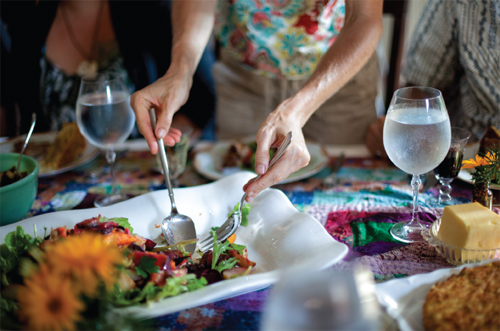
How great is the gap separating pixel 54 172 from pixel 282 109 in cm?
99

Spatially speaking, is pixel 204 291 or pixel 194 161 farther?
pixel 194 161

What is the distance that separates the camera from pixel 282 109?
1282 mm

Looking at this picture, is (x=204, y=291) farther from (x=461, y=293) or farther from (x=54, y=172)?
(x=54, y=172)

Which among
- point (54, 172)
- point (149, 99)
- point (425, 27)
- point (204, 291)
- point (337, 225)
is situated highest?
point (425, 27)

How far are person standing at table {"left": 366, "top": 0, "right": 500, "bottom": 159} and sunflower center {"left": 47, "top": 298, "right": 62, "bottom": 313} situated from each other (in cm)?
138

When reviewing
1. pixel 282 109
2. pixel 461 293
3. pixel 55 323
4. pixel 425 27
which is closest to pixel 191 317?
pixel 55 323

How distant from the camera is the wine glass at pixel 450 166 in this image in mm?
1193

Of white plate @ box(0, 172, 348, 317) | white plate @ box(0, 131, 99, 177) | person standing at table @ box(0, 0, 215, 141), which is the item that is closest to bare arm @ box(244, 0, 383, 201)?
white plate @ box(0, 172, 348, 317)

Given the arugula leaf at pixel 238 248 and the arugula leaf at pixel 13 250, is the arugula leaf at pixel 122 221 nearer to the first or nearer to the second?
the arugula leaf at pixel 13 250

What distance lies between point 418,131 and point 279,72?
1.27m

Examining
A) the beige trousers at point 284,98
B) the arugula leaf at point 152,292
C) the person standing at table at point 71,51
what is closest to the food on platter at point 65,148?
the person standing at table at point 71,51

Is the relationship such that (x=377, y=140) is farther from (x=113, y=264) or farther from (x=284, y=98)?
(x=113, y=264)

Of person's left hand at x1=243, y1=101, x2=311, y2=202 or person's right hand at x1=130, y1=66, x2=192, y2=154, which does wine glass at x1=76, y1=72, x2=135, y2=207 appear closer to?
person's right hand at x1=130, y1=66, x2=192, y2=154

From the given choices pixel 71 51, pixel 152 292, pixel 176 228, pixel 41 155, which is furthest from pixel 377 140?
pixel 71 51
